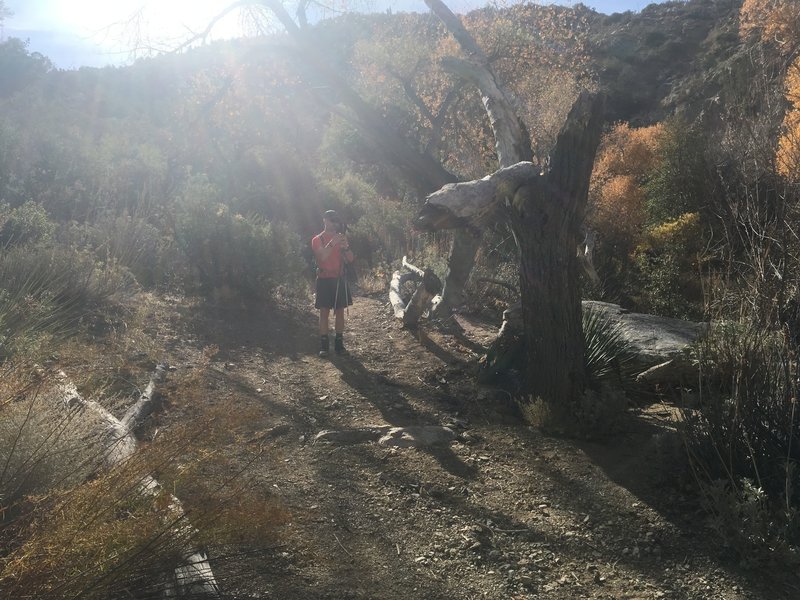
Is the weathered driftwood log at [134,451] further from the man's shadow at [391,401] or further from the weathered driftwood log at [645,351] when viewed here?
the weathered driftwood log at [645,351]

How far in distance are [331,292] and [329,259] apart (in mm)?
398

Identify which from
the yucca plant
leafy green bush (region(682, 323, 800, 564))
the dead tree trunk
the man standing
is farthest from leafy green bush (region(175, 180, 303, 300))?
leafy green bush (region(682, 323, 800, 564))

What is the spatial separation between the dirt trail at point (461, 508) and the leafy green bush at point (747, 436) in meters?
0.22

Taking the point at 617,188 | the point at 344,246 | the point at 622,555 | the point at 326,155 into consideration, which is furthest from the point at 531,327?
the point at 326,155

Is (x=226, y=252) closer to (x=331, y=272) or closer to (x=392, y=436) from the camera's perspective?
(x=331, y=272)

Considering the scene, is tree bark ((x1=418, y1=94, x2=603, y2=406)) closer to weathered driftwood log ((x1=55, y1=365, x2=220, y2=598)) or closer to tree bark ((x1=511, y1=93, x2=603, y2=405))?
tree bark ((x1=511, y1=93, x2=603, y2=405))

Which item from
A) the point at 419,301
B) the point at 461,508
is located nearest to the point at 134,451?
the point at 461,508

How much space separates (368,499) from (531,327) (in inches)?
88.3

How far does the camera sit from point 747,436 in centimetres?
403

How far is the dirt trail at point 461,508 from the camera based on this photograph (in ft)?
11.1

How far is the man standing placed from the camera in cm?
793

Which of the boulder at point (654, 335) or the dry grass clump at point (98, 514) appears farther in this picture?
the boulder at point (654, 335)

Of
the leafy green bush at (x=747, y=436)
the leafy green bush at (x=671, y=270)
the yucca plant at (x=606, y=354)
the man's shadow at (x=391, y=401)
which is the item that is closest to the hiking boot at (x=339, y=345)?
the man's shadow at (x=391, y=401)

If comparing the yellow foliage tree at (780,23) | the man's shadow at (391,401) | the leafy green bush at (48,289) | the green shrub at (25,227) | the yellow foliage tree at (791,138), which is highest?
the yellow foliage tree at (780,23)
